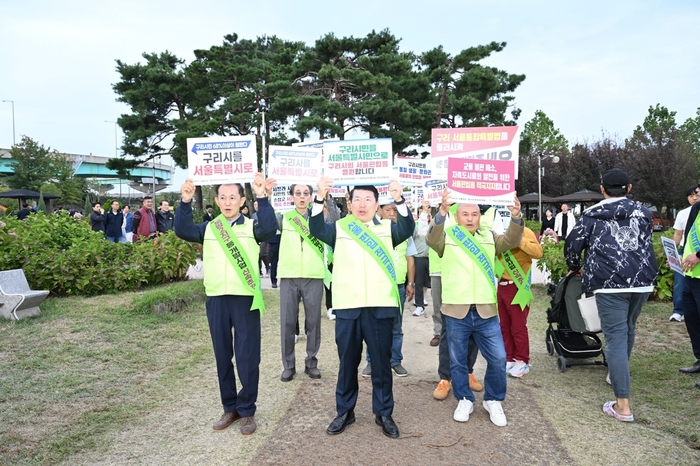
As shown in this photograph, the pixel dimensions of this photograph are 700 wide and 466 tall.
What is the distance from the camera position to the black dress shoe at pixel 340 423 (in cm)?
404

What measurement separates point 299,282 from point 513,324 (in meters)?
2.39

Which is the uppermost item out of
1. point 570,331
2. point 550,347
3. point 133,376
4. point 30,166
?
point 30,166

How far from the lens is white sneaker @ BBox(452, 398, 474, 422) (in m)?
4.28

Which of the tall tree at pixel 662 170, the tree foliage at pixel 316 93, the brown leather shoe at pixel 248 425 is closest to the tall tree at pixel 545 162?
the tall tree at pixel 662 170

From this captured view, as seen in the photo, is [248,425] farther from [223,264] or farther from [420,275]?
[420,275]

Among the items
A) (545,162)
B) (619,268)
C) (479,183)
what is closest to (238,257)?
(479,183)

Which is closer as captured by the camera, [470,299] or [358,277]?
[358,277]

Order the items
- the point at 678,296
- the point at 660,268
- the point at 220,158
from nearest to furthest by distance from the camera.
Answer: the point at 220,158
the point at 678,296
the point at 660,268

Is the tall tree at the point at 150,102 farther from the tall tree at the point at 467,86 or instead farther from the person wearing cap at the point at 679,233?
the person wearing cap at the point at 679,233

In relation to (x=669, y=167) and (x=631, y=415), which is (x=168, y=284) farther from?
(x=669, y=167)

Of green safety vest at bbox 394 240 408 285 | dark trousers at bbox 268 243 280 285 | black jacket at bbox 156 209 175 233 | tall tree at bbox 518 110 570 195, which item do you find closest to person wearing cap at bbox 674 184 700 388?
green safety vest at bbox 394 240 408 285

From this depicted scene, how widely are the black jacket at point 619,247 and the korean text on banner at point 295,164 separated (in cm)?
269

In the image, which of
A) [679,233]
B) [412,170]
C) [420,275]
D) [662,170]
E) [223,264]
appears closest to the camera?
[223,264]

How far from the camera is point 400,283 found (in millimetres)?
6266
